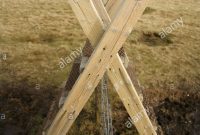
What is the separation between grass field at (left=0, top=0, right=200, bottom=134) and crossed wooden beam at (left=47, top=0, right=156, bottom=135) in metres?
1.98

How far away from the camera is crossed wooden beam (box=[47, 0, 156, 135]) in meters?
2.72

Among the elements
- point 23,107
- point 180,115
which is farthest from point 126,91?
point 23,107

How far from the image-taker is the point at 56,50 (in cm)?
716

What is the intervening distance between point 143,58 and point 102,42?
175 inches

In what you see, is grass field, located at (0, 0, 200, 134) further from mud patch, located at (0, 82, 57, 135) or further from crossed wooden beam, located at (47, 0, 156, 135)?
crossed wooden beam, located at (47, 0, 156, 135)

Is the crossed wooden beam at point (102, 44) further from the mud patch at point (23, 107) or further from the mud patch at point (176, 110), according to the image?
the mud patch at point (176, 110)

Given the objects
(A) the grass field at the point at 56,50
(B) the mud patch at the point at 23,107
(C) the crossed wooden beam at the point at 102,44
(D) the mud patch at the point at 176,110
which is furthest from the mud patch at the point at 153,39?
(C) the crossed wooden beam at the point at 102,44

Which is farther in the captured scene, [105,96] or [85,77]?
[105,96]

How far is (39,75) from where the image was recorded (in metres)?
6.09

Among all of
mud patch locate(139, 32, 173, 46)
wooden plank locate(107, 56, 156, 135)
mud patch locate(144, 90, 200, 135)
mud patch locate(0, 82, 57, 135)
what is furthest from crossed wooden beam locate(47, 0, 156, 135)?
mud patch locate(139, 32, 173, 46)

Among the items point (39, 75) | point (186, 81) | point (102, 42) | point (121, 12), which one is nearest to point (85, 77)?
point (102, 42)

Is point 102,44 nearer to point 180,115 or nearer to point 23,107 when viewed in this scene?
point 23,107

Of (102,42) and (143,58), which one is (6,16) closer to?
(143,58)

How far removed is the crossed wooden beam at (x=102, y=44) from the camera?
107 inches
